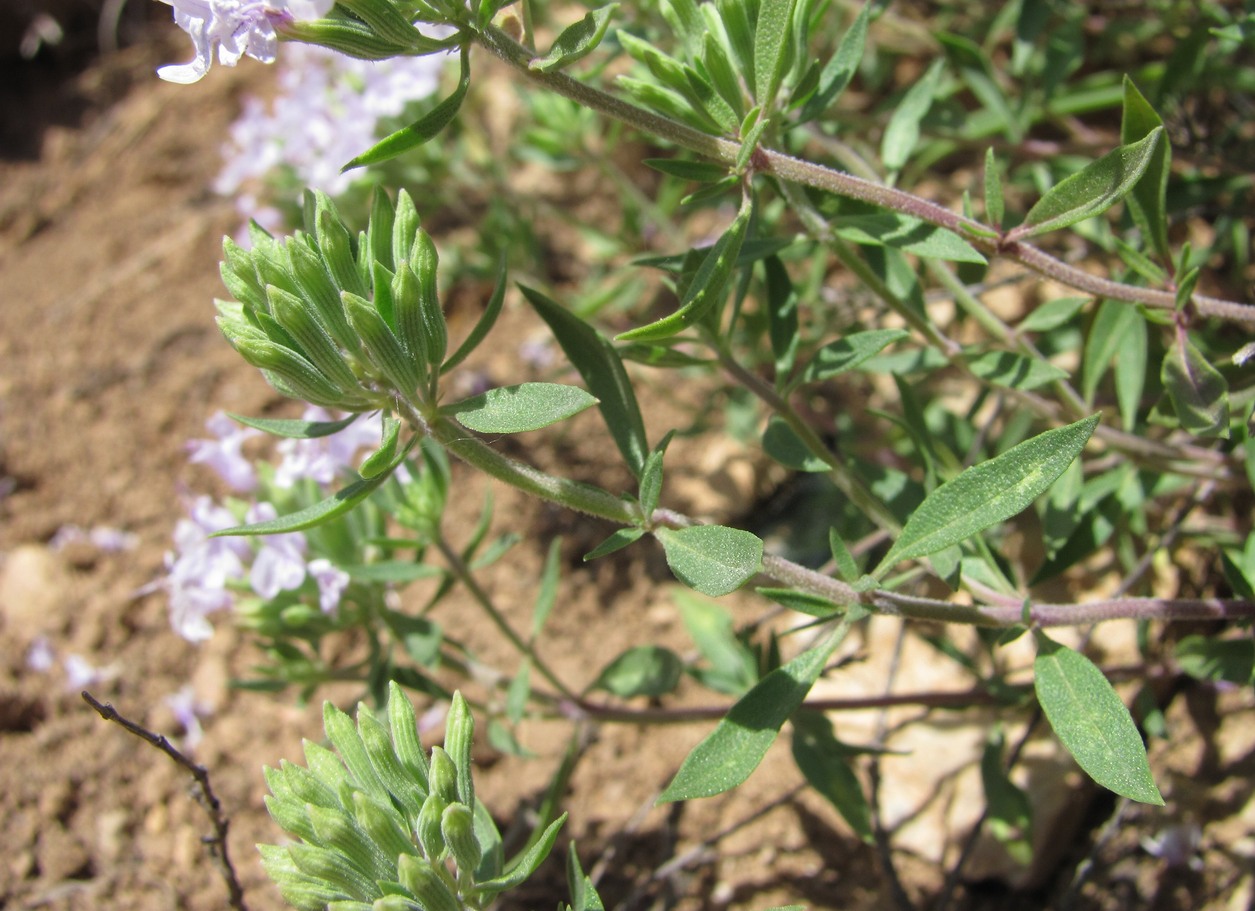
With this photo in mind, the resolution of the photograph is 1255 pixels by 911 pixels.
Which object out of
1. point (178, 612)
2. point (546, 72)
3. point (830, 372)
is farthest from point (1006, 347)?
point (178, 612)

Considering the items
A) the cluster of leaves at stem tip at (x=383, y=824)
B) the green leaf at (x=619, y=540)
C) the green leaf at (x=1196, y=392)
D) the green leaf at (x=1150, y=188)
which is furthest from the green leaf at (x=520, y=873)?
the green leaf at (x=1150, y=188)

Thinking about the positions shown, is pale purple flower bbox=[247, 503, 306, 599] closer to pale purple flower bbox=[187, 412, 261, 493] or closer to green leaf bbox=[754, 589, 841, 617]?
pale purple flower bbox=[187, 412, 261, 493]

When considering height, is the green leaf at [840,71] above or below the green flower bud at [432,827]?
above

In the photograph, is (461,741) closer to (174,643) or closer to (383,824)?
(383,824)

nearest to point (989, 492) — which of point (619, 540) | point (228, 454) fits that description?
point (619, 540)

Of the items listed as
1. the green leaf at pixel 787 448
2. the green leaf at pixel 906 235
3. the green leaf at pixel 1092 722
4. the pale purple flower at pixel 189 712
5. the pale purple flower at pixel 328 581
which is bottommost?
the pale purple flower at pixel 189 712

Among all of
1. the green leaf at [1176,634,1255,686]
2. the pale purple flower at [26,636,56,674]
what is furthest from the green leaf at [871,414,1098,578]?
the pale purple flower at [26,636,56,674]

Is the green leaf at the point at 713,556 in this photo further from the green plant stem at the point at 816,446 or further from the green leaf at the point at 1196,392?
the green leaf at the point at 1196,392
